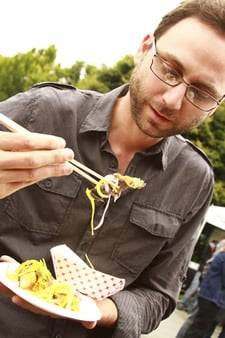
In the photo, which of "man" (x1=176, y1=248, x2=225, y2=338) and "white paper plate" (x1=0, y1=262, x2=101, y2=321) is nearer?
"white paper plate" (x1=0, y1=262, x2=101, y2=321)

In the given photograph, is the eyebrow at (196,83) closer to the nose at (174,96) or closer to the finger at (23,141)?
the nose at (174,96)

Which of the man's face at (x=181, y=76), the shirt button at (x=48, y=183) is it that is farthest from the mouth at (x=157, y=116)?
the shirt button at (x=48, y=183)

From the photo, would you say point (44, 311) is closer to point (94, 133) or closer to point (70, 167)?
point (70, 167)

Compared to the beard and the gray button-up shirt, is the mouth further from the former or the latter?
the gray button-up shirt

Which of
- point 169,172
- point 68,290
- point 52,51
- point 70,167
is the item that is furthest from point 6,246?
point 52,51

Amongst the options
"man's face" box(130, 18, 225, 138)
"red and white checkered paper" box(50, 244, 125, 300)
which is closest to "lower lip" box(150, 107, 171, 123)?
"man's face" box(130, 18, 225, 138)

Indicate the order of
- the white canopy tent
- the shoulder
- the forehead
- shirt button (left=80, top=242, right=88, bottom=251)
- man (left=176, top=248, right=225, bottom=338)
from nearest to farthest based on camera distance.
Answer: the forehead < shirt button (left=80, top=242, right=88, bottom=251) < the shoulder < man (left=176, top=248, right=225, bottom=338) < the white canopy tent

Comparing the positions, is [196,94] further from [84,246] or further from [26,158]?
[26,158]
